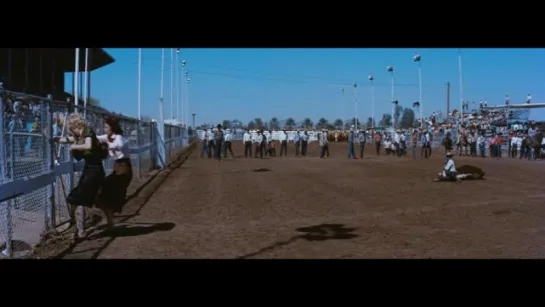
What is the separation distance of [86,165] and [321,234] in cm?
346

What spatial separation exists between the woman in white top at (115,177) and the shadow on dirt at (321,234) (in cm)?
255

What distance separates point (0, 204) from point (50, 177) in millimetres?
2048

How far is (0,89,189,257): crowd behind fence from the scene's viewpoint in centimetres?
731

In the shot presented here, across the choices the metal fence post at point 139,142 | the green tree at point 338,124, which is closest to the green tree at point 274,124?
the green tree at point 338,124

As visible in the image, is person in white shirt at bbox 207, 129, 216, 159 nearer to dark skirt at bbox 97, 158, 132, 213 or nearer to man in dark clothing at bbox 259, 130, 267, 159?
man in dark clothing at bbox 259, 130, 267, 159

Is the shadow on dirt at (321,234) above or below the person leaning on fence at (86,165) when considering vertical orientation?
below

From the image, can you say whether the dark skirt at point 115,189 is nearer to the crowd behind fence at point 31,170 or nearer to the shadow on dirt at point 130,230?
Answer: the shadow on dirt at point 130,230

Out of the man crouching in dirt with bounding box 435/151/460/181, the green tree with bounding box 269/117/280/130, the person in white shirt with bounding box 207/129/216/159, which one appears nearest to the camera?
the man crouching in dirt with bounding box 435/151/460/181

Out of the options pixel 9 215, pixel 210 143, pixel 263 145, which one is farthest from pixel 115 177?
pixel 263 145

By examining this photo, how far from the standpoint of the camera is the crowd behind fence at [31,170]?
7.31 metres

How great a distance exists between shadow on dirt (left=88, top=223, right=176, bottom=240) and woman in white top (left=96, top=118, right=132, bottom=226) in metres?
0.19

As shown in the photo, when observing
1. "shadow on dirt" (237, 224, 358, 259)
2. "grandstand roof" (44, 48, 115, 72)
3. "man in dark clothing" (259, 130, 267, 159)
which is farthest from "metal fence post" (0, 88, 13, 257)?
"man in dark clothing" (259, 130, 267, 159)

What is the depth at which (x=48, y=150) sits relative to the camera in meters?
9.12
